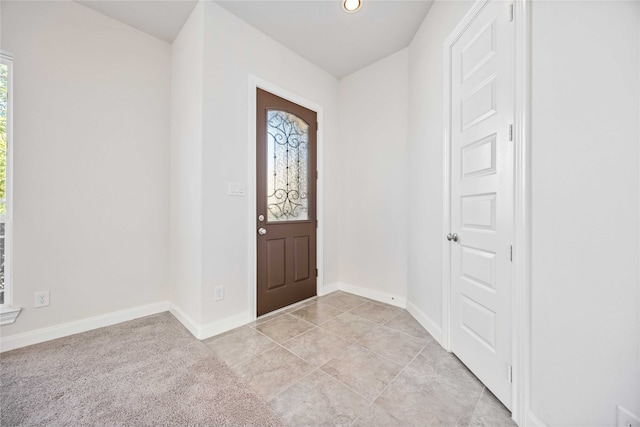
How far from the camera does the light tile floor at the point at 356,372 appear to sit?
50.7 inches

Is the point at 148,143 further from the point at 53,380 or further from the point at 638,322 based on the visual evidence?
the point at 638,322

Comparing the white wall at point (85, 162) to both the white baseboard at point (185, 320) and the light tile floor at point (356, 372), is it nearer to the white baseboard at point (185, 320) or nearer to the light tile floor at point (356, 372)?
the white baseboard at point (185, 320)

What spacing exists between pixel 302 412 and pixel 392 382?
58 centimetres

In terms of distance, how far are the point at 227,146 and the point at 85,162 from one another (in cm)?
125

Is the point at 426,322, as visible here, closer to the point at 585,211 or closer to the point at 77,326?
the point at 585,211

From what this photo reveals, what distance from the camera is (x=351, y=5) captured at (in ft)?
7.06

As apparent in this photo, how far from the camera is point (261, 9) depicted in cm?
221

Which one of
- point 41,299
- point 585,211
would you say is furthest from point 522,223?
point 41,299

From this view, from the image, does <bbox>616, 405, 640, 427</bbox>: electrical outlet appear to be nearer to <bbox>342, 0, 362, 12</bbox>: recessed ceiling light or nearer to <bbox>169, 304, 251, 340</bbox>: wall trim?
<bbox>169, 304, 251, 340</bbox>: wall trim

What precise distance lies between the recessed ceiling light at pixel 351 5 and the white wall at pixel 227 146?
83cm

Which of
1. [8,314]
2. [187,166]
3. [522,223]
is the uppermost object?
[187,166]

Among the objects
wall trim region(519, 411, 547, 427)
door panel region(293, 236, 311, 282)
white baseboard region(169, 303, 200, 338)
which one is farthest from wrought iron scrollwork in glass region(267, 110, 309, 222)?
wall trim region(519, 411, 547, 427)

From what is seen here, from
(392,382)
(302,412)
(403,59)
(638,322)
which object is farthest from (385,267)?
(403,59)

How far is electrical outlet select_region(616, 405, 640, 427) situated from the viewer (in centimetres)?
84
